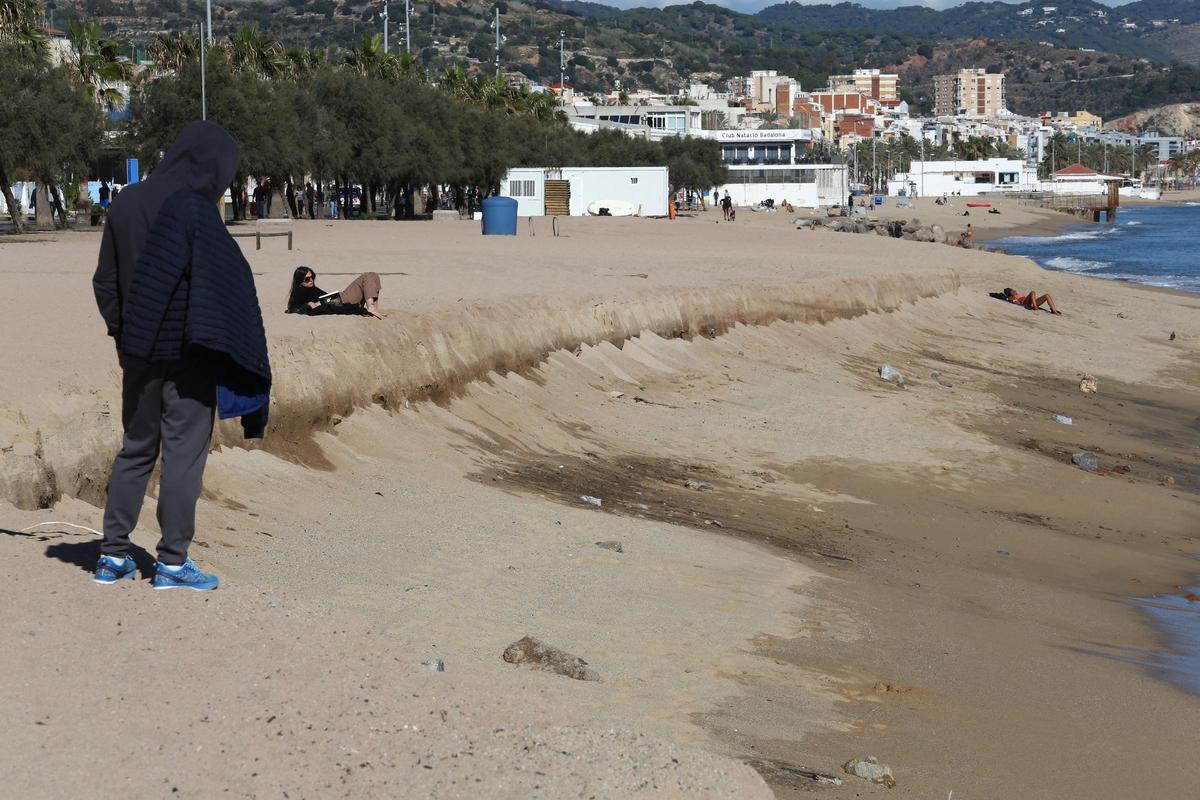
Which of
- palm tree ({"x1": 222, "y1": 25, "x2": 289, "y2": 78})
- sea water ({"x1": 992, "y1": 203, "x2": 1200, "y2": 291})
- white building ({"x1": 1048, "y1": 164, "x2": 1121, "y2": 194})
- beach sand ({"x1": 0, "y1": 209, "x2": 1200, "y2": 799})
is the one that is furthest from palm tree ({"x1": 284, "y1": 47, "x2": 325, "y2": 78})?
white building ({"x1": 1048, "y1": 164, "x2": 1121, "y2": 194})

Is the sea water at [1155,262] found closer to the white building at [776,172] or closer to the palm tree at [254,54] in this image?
the white building at [776,172]

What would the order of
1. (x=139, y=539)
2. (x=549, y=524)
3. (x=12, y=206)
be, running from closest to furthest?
(x=139, y=539) → (x=549, y=524) → (x=12, y=206)

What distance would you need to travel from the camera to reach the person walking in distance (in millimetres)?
5641

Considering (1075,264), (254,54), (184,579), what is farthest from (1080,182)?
(184,579)

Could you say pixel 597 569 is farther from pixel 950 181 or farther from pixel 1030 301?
pixel 950 181

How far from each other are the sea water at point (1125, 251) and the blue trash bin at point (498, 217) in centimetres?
1373

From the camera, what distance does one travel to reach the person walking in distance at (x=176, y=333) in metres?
5.64

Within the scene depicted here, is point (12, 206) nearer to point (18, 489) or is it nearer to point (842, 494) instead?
point (842, 494)

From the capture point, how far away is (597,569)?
8.49 m

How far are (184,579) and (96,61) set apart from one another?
51.8 m

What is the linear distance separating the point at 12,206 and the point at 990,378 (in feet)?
85.3

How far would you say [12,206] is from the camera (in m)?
37.0

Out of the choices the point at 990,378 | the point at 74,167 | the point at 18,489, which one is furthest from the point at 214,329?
the point at 74,167

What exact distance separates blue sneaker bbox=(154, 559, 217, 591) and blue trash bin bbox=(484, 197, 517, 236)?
3465 centimetres
